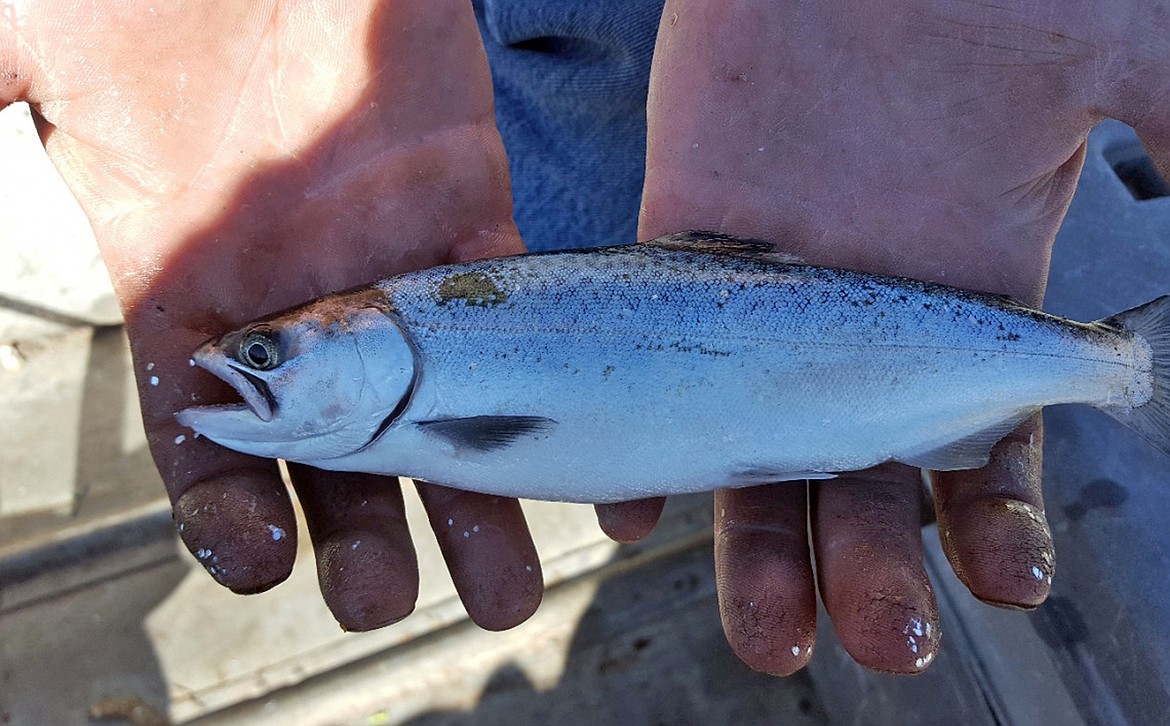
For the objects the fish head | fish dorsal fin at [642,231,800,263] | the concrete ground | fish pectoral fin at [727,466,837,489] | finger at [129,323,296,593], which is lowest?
the concrete ground

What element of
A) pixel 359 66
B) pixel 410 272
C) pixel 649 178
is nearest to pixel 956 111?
pixel 649 178

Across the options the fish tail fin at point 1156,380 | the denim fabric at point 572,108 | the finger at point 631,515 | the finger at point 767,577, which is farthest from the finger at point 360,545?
the fish tail fin at point 1156,380

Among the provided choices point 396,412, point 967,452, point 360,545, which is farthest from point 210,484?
point 967,452

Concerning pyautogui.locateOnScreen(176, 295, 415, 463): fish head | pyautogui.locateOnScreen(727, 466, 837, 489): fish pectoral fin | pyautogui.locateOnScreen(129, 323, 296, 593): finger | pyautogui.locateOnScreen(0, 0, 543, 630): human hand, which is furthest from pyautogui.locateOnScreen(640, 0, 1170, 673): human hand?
pyautogui.locateOnScreen(129, 323, 296, 593): finger

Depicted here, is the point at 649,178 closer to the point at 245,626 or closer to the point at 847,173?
the point at 847,173

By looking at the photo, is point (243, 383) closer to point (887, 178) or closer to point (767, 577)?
point (767, 577)

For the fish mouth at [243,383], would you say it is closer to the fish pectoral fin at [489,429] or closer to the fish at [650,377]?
the fish at [650,377]

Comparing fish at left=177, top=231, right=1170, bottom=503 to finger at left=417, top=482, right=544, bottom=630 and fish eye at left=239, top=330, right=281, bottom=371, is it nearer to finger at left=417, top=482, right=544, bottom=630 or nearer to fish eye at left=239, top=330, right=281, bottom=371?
fish eye at left=239, top=330, right=281, bottom=371
